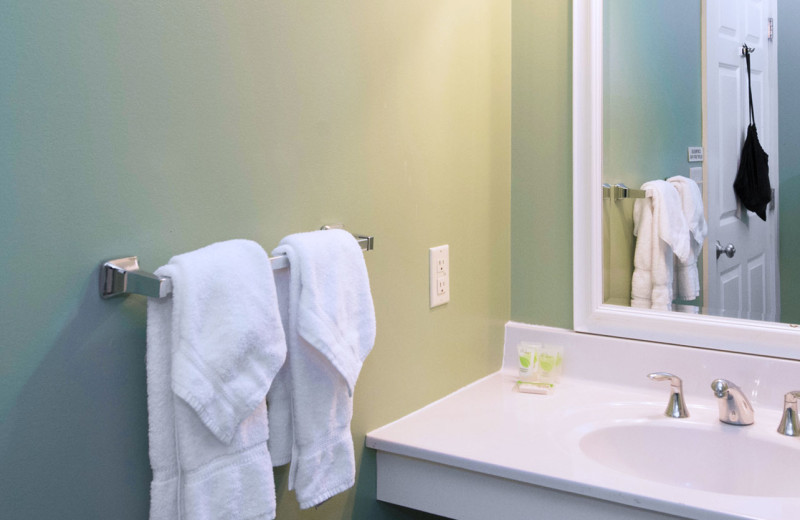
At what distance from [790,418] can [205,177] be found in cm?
111

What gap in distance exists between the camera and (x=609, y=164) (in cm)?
165

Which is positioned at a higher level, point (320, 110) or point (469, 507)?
point (320, 110)

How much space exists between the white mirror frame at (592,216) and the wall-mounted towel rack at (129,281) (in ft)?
3.41

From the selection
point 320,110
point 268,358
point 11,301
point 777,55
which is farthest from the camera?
point 777,55

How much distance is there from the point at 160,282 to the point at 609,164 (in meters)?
1.09

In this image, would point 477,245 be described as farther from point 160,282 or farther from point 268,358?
point 160,282

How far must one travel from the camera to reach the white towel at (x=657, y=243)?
1592 millimetres

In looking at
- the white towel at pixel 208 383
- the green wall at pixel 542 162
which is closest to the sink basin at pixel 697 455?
the green wall at pixel 542 162

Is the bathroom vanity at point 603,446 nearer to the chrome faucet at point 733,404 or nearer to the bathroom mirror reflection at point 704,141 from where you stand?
the chrome faucet at point 733,404

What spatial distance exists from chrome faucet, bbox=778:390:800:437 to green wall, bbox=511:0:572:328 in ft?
1.60

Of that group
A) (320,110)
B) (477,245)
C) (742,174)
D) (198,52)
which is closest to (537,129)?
(477,245)

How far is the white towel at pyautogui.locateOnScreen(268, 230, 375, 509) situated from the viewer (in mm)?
1062

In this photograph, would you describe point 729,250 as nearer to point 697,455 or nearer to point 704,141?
point 704,141

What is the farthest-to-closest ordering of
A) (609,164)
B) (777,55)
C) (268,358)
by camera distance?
(609,164), (777,55), (268,358)
